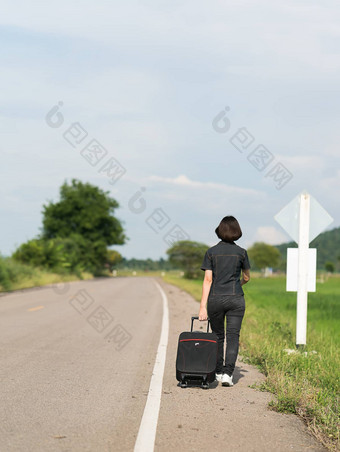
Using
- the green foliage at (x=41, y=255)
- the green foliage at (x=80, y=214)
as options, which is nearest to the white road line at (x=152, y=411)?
the green foliage at (x=41, y=255)

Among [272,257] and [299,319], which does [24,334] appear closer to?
[299,319]

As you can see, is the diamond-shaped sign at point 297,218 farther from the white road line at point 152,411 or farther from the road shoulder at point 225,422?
the road shoulder at point 225,422

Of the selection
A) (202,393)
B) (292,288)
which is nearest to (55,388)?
(202,393)

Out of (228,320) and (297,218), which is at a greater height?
(297,218)

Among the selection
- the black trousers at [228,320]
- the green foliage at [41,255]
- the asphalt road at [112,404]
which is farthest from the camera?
the green foliage at [41,255]

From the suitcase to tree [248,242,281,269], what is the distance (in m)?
122

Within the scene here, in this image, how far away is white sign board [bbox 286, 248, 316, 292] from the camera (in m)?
9.78

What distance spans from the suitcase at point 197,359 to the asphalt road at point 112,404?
18 centimetres

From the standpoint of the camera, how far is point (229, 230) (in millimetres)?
7488

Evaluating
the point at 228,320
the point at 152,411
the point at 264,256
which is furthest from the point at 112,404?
the point at 264,256

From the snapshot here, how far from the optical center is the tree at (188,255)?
65.8 meters

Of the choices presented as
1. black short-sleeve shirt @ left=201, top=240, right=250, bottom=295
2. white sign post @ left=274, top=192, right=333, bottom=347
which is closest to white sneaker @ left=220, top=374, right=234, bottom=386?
black short-sleeve shirt @ left=201, top=240, right=250, bottom=295

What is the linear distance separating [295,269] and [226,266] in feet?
9.12

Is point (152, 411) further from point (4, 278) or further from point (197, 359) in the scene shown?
point (4, 278)
